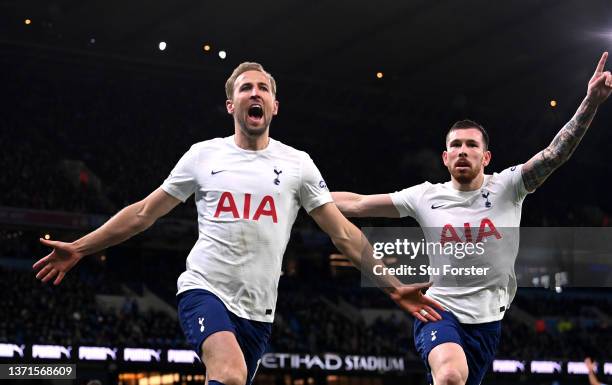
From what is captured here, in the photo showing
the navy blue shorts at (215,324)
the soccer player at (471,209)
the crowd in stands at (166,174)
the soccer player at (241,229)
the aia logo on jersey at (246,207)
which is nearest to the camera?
the navy blue shorts at (215,324)

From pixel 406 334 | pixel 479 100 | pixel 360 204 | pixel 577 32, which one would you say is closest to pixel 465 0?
pixel 577 32

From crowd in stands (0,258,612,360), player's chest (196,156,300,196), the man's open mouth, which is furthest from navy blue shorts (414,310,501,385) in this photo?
crowd in stands (0,258,612,360)

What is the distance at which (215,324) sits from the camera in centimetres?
682

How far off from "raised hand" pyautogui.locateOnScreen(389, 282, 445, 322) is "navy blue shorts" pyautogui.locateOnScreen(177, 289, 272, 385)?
3.25 feet

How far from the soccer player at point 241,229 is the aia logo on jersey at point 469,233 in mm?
1574

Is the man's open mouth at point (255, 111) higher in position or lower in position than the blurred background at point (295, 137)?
lower

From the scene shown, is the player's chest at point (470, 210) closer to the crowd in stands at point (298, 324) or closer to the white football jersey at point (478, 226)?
the white football jersey at point (478, 226)

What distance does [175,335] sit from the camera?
35.2m

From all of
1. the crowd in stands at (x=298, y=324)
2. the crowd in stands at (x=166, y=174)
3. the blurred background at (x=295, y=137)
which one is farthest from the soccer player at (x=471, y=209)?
the crowd in stands at (x=166, y=174)

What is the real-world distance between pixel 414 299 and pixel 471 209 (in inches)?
82.1

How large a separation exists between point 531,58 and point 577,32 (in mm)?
3727

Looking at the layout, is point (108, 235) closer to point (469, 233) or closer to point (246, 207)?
point (246, 207)

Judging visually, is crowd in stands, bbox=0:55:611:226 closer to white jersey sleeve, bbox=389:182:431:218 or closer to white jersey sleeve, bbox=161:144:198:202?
white jersey sleeve, bbox=389:182:431:218

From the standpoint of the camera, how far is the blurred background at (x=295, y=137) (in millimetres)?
36406
